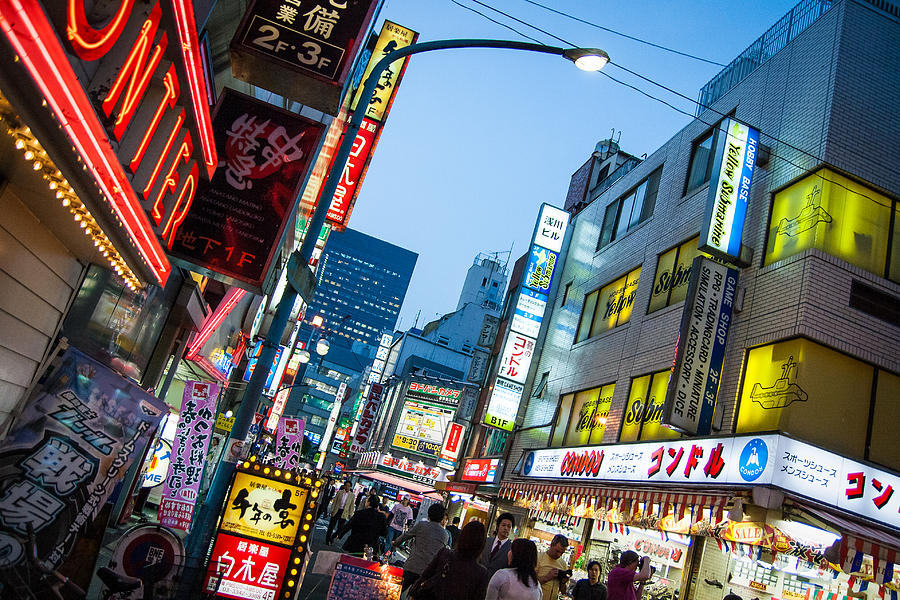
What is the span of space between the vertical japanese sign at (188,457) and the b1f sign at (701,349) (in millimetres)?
8190

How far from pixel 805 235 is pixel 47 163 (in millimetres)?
12883

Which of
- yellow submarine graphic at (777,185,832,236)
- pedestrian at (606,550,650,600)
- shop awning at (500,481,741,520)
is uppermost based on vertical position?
yellow submarine graphic at (777,185,832,236)

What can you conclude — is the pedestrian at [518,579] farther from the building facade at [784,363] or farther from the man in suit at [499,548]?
the building facade at [784,363]

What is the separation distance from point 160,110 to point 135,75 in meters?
0.88

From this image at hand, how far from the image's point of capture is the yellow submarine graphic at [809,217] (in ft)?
43.0

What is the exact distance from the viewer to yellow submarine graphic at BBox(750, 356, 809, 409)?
11.9 meters

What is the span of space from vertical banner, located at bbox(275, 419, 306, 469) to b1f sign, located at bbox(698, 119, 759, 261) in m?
11.1

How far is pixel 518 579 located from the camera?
239 inches

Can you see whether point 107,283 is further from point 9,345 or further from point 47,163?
point 47,163

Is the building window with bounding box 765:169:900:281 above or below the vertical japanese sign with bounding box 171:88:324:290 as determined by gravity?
above

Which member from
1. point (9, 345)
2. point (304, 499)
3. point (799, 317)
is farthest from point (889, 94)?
point (9, 345)

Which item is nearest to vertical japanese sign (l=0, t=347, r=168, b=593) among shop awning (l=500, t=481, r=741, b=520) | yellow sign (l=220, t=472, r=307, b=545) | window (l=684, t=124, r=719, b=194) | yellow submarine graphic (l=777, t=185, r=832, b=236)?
yellow sign (l=220, t=472, r=307, b=545)

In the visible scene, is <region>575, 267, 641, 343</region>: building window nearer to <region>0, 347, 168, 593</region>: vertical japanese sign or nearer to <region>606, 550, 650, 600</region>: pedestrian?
<region>606, 550, 650, 600</region>: pedestrian

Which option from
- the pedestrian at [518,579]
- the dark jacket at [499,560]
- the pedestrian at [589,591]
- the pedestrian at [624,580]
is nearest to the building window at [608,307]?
the pedestrian at [589,591]
